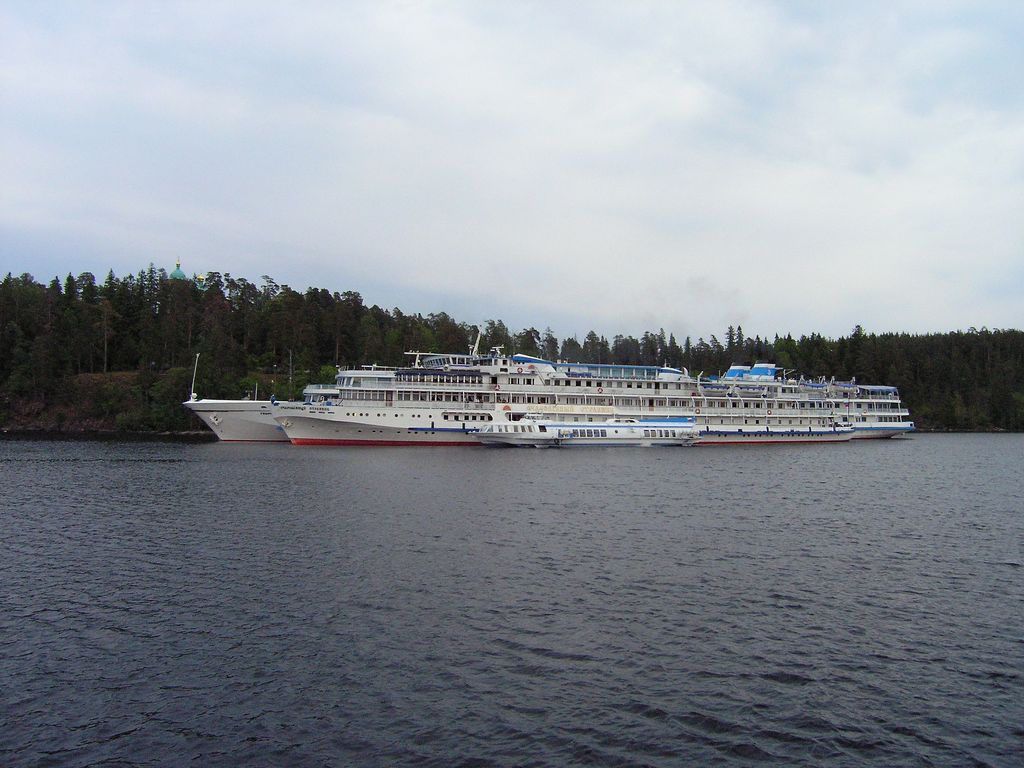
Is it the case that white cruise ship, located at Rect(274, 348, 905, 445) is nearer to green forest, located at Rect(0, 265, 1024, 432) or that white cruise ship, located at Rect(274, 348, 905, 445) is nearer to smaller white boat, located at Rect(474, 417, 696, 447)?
smaller white boat, located at Rect(474, 417, 696, 447)

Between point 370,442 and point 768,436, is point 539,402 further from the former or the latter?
point 768,436

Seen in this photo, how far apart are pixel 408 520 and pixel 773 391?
85.1m

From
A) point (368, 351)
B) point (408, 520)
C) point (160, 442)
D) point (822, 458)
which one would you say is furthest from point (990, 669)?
point (368, 351)

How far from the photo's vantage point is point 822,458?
8050 centimetres

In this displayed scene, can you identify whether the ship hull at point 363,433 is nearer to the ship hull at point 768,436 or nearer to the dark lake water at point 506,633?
the ship hull at point 768,436

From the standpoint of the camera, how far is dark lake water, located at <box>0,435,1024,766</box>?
1497 centimetres

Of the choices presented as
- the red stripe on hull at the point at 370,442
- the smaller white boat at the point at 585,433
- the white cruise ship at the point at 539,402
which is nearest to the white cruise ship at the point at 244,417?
the red stripe on hull at the point at 370,442

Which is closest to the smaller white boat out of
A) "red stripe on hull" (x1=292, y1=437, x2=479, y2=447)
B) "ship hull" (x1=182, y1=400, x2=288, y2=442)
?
"red stripe on hull" (x1=292, y1=437, x2=479, y2=447)

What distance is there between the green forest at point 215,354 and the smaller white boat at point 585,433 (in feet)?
189

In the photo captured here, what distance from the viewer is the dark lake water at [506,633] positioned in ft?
49.1

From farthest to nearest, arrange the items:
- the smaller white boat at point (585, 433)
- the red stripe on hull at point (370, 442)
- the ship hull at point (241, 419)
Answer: the ship hull at point (241, 419), the red stripe on hull at point (370, 442), the smaller white boat at point (585, 433)

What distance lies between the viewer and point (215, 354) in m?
134

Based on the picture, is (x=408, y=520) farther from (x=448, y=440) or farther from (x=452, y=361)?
(x=452, y=361)

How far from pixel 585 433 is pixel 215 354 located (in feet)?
270
